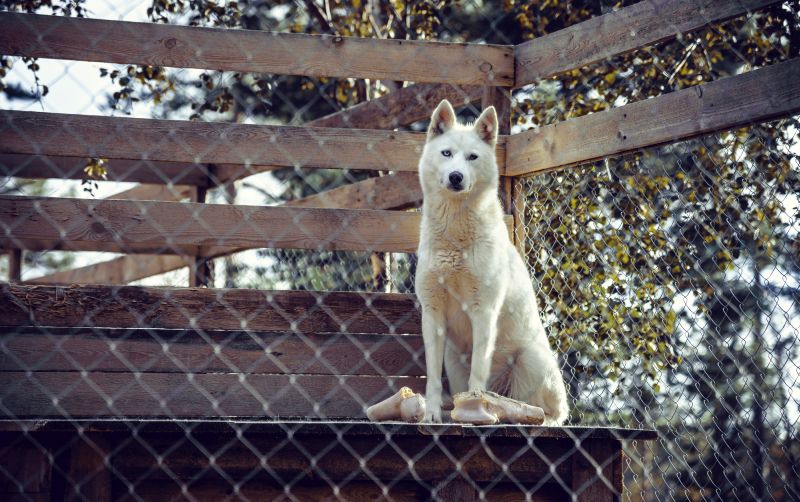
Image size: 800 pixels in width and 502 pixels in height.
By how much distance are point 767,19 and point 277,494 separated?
3971 millimetres

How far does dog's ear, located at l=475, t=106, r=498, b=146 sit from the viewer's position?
12.4 ft

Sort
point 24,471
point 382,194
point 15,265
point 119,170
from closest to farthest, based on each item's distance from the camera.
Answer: point 24,471, point 382,194, point 119,170, point 15,265

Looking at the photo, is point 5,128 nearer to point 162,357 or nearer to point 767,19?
point 162,357

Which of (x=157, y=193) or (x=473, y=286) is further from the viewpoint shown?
(x=157, y=193)

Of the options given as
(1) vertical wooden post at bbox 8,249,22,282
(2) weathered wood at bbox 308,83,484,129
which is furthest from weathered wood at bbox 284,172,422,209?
(1) vertical wooden post at bbox 8,249,22,282

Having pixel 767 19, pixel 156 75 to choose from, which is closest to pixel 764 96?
pixel 767 19

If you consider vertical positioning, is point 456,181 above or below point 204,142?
below

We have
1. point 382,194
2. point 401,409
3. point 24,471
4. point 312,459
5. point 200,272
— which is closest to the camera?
point 24,471

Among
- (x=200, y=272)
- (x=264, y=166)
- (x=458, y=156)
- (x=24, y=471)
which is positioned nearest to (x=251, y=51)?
(x=264, y=166)

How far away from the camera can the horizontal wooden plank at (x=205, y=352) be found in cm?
330

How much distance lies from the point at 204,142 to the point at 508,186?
1.41 metres

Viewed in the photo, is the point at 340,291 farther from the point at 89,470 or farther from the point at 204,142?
the point at 89,470

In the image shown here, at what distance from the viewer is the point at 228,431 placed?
2686 mm

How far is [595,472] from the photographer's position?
2936mm
